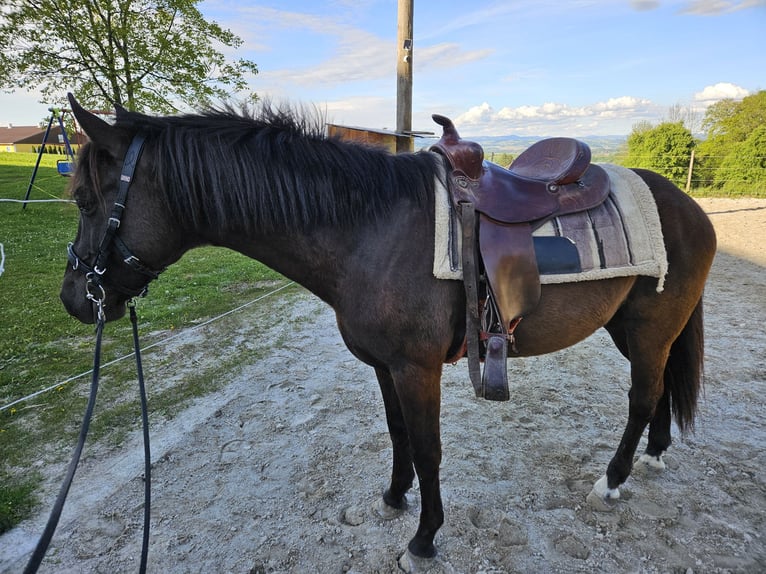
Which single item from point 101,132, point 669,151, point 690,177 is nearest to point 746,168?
point 690,177

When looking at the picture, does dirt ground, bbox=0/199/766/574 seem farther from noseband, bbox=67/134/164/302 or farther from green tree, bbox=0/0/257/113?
green tree, bbox=0/0/257/113

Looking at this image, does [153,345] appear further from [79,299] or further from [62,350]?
[79,299]

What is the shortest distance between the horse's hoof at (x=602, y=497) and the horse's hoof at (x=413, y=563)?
2.89 feet

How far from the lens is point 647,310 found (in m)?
1.90

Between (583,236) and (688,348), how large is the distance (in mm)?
1034

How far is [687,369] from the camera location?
7.16 ft

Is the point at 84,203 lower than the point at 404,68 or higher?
lower

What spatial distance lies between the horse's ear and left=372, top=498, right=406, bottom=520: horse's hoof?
1.92 metres

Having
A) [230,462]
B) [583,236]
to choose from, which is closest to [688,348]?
[583,236]

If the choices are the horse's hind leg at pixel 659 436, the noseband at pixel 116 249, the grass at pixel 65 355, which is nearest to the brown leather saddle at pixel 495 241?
the noseband at pixel 116 249

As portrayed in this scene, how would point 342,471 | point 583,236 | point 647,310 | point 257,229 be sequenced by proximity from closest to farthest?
1. point 257,229
2. point 583,236
3. point 647,310
4. point 342,471

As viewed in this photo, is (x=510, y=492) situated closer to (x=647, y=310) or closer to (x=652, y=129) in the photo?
(x=647, y=310)

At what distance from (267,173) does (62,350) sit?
3.76 meters

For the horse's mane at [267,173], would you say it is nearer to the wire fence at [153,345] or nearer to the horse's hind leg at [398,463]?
the horse's hind leg at [398,463]
